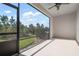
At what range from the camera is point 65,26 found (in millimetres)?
11555

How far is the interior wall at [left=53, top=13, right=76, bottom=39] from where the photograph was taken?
11.2m

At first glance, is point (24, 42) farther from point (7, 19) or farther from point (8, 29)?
point (7, 19)

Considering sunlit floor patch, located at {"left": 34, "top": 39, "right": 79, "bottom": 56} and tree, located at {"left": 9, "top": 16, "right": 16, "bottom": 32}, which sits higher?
tree, located at {"left": 9, "top": 16, "right": 16, "bottom": 32}

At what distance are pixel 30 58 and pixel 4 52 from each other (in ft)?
2.96

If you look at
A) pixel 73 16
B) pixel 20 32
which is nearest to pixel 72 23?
pixel 73 16

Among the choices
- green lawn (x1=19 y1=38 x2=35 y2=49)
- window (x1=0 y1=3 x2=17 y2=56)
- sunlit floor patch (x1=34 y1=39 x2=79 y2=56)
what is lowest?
sunlit floor patch (x1=34 y1=39 x2=79 y2=56)

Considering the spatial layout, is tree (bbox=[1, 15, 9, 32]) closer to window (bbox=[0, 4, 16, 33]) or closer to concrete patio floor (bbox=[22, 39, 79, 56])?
window (bbox=[0, 4, 16, 33])

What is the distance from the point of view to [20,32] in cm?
487

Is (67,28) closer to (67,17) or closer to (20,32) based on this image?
(67,17)

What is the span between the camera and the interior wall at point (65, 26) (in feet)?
36.8

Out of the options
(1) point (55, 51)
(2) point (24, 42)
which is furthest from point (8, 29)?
(1) point (55, 51)

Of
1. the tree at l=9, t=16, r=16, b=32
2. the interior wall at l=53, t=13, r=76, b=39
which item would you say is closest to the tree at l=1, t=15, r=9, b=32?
the tree at l=9, t=16, r=16, b=32

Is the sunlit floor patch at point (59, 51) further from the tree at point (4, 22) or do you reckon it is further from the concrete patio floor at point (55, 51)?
the tree at point (4, 22)

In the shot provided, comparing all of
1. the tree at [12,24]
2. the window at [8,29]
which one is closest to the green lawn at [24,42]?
the window at [8,29]
